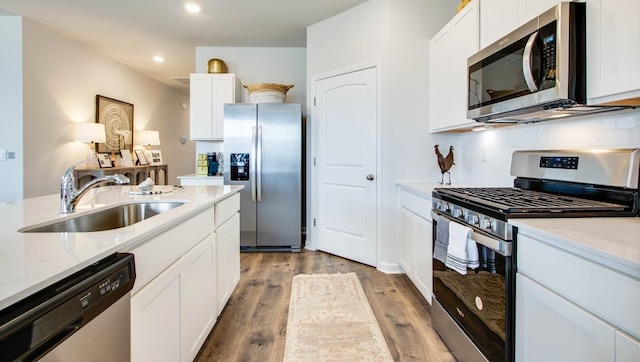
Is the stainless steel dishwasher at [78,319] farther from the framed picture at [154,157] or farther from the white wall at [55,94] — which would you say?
the framed picture at [154,157]

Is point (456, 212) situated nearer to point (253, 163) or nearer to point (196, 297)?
point (196, 297)

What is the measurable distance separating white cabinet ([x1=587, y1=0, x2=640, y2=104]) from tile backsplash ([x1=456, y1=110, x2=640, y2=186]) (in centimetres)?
21

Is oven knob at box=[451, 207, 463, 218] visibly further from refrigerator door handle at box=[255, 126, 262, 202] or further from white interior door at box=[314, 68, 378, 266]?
refrigerator door handle at box=[255, 126, 262, 202]

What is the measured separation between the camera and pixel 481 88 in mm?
2074

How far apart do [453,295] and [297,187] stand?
7.92 feet

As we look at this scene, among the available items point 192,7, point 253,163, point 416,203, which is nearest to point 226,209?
point 416,203

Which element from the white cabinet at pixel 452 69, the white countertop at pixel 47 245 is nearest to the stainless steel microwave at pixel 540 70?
the white cabinet at pixel 452 69

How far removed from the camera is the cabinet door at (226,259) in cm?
206

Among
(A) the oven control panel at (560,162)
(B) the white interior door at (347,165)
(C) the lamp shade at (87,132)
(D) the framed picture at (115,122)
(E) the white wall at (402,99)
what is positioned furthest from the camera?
(D) the framed picture at (115,122)

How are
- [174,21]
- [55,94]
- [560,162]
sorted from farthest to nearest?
[55,94] < [174,21] < [560,162]

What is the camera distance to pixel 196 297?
1.64 metres

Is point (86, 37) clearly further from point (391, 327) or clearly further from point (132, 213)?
point (391, 327)

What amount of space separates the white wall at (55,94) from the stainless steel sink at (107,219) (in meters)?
3.12

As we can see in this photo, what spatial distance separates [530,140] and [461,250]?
3.34 ft
